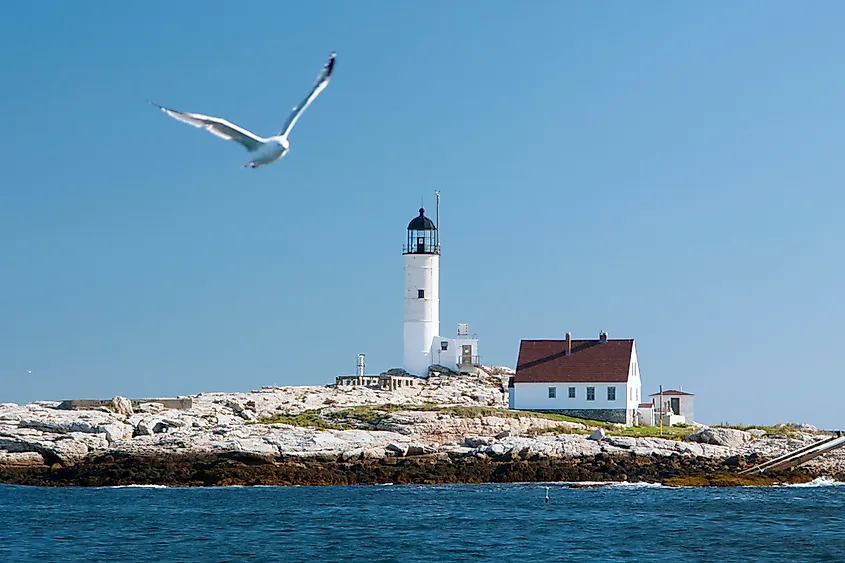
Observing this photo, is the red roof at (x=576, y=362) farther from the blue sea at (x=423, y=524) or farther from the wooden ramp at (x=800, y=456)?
the blue sea at (x=423, y=524)

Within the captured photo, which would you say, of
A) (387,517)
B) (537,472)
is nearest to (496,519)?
(387,517)

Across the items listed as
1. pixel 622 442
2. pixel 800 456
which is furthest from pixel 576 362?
pixel 800 456

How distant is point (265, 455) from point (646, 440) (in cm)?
1328

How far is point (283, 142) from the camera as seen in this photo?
52.4 feet

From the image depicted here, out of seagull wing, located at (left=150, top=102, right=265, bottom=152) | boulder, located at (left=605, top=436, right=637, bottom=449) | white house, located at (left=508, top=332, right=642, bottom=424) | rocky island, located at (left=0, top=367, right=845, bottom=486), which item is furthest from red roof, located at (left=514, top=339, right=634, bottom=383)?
seagull wing, located at (left=150, top=102, right=265, bottom=152)

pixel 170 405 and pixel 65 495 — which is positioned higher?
pixel 170 405

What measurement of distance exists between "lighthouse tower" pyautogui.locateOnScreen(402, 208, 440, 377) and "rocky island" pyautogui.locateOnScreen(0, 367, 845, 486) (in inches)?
587

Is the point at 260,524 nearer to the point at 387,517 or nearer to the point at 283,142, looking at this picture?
the point at 387,517

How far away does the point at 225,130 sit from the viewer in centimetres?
1620

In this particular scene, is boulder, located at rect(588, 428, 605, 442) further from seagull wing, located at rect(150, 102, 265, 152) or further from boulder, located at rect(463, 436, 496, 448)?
seagull wing, located at rect(150, 102, 265, 152)

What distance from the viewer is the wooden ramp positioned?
42.7 metres

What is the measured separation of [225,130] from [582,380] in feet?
129

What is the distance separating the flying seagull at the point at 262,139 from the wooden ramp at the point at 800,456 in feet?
98.2

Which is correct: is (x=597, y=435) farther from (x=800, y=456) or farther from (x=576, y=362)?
(x=576, y=362)
